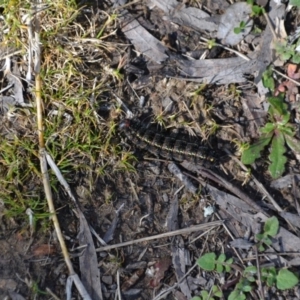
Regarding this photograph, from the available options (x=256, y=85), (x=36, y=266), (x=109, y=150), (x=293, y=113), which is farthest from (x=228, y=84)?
(x=36, y=266)

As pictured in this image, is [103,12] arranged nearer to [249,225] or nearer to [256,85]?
[256,85]

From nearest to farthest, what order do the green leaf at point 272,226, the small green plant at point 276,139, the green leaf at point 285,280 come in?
the green leaf at point 285,280 < the green leaf at point 272,226 < the small green plant at point 276,139

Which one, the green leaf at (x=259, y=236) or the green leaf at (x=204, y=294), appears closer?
the green leaf at (x=204, y=294)

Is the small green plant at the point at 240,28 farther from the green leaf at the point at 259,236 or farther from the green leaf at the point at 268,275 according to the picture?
the green leaf at the point at 268,275

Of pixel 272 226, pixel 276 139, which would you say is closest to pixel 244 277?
pixel 272 226

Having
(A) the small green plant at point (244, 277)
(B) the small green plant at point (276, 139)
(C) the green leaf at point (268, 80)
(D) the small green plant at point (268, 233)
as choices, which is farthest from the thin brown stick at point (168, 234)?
(C) the green leaf at point (268, 80)

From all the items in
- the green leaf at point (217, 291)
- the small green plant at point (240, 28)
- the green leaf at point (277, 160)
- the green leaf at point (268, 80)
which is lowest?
the green leaf at point (217, 291)

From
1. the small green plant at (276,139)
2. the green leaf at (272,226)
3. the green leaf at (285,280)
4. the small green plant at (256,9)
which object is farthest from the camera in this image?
the small green plant at (256,9)
